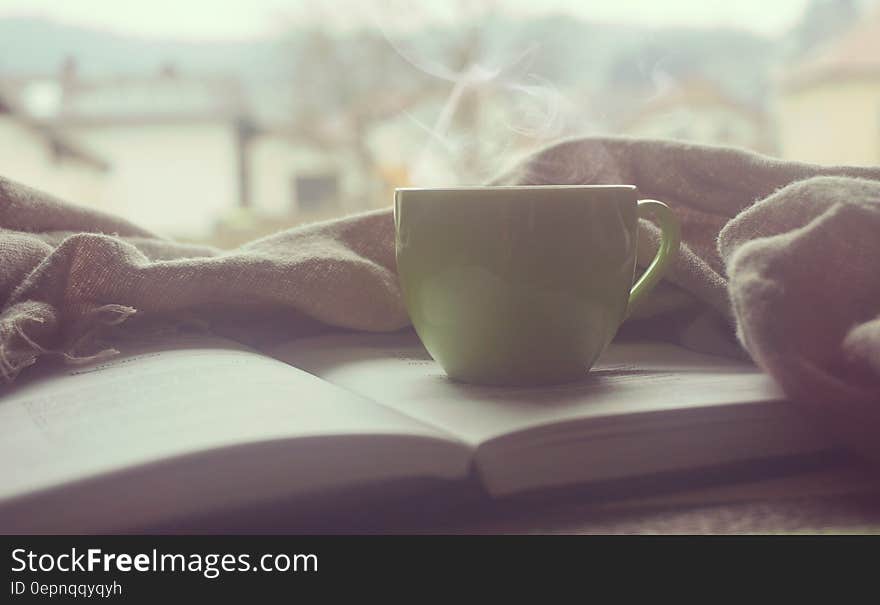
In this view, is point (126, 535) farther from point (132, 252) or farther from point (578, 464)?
point (132, 252)

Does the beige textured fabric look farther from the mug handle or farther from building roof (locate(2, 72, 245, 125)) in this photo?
building roof (locate(2, 72, 245, 125))

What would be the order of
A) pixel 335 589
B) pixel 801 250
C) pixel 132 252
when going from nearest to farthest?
1. pixel 335 589
2. pixel 801 250
3. pixel 132 252

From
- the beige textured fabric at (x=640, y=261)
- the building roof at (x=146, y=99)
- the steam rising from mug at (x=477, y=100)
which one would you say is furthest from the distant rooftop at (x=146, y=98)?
the beige textured fabric at (x=640, y=261)

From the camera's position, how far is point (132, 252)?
2.22 ft

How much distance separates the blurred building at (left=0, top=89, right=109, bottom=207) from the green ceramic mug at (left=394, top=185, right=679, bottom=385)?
6.70ft

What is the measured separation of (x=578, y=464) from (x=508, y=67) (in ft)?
7.06

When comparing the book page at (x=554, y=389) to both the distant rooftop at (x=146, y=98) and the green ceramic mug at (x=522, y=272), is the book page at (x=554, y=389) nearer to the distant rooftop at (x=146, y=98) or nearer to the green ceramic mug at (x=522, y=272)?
the green ceramic mug at (x=522, y=272)

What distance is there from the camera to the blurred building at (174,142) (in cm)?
320

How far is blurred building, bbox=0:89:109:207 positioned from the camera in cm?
252

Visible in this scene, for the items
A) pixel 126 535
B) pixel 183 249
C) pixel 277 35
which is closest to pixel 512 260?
pixel 126 535

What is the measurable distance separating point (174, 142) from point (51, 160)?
0.75m

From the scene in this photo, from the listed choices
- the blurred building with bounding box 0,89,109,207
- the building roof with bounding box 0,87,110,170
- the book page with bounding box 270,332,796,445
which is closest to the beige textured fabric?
the book page with bounding box 270,332,796,445

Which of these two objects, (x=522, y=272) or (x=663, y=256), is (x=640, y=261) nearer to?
(x=663, y=256)

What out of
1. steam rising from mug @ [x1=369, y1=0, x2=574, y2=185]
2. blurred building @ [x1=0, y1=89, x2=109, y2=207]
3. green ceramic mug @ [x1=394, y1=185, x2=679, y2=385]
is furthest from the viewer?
blurred building @ [x1=0, y1=89, x2=109, y2=207]
